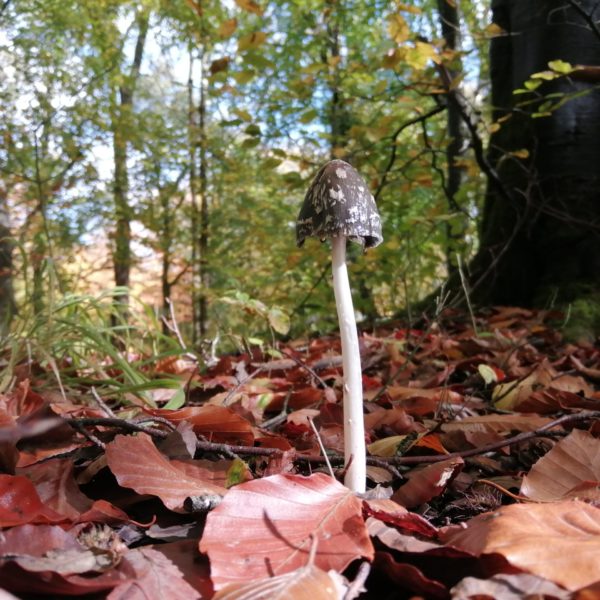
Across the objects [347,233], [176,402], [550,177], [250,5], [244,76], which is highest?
[250,5]

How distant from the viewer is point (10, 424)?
5.36 ft

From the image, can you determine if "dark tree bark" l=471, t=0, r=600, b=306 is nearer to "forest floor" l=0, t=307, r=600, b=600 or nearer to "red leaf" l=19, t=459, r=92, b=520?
"forest floor" l=0, t=307, r=600, b=600

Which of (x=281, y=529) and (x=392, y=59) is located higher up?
(x=392, y=59)

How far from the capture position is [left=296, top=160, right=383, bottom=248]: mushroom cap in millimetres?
1408

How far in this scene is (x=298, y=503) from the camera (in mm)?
1152

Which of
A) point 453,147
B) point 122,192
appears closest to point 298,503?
point 453,147

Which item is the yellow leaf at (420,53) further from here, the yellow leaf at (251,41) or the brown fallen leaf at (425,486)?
the brown fallen leaf at (425,486)

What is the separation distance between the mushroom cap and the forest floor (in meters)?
0.55

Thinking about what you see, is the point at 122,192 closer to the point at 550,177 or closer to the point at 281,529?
the point at 550,177

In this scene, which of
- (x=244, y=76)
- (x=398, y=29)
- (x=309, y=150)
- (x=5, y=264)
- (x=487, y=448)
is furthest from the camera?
(x=309, y=150)

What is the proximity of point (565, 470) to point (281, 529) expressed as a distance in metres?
0.88

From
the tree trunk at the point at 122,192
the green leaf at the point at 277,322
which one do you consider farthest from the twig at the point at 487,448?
the tree trunk at the point at 122,192

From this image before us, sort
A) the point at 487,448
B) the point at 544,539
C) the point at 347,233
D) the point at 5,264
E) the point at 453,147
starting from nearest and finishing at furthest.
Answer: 1. the point at 544,539
2. the point at 347,233
3. the point at 487,448
4. the point at 453,147
5. the point at 5,264

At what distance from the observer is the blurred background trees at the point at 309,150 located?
4.19m
